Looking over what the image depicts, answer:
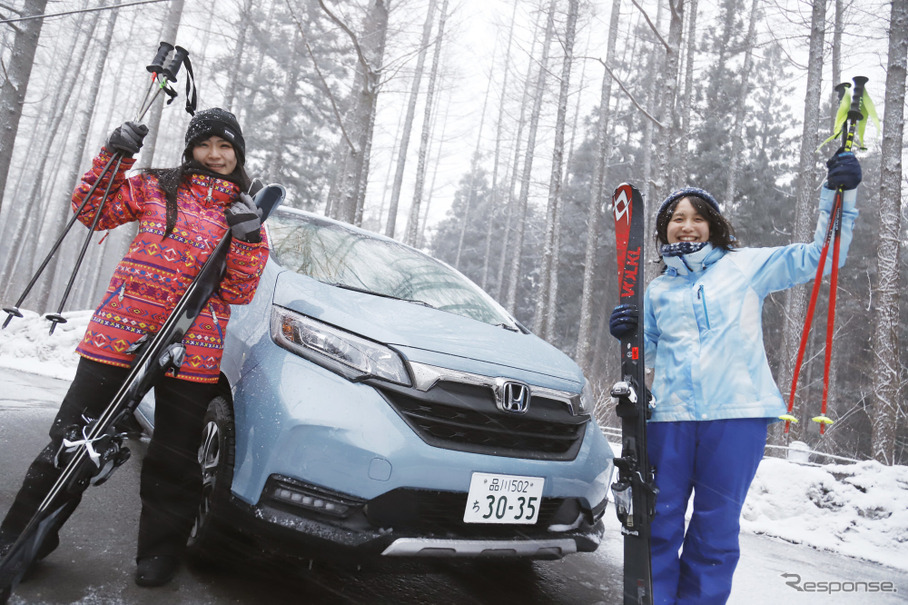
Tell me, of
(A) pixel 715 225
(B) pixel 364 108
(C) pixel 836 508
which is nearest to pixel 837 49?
(B) pixel 364 108

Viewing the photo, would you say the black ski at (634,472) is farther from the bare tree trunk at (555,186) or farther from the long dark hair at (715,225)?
the bare tree trunk at (555,186)

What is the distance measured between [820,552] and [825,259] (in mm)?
3307

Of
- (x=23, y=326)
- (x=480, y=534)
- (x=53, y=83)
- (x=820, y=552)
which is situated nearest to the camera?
(x=480, y=534)

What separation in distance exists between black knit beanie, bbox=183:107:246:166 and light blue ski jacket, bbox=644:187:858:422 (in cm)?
185

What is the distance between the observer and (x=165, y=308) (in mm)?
2008

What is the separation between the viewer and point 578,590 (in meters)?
2.60

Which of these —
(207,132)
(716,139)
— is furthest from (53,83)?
(207,132)

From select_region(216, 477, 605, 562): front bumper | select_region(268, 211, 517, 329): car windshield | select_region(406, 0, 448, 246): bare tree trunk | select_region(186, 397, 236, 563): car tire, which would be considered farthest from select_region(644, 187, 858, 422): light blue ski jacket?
select_region(406, 0, 448, 246): bare tree trunk

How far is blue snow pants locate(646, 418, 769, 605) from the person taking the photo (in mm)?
1889

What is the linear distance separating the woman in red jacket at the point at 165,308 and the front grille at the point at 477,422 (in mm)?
785

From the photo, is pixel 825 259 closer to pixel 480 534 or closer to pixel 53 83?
pixel 480 534

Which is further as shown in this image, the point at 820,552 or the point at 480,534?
the point at 820,552

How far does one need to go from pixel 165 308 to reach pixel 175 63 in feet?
3.79

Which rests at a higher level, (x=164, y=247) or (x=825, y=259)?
(x=825, y=259)
